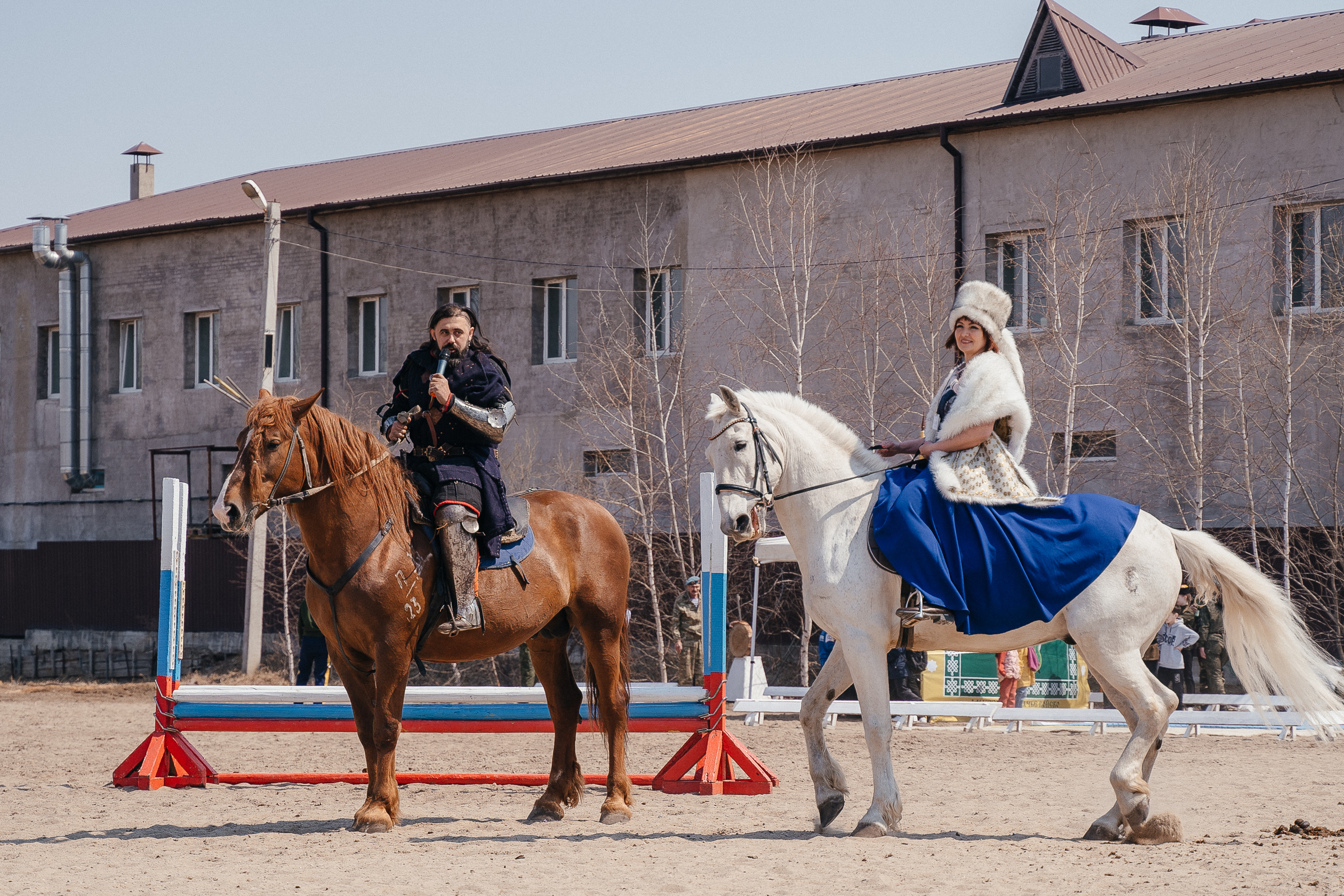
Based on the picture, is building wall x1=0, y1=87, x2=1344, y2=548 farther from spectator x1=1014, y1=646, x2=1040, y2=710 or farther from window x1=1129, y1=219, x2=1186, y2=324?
spectator x1=1014, y1=646, x2=1040, y2=710

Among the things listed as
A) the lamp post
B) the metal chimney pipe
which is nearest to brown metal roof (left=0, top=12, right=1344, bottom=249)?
the metal chimney pipe

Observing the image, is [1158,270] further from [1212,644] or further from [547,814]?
[547,814]

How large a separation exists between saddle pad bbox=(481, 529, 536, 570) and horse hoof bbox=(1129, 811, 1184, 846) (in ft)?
12.0

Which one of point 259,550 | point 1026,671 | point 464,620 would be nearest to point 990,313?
point 464,620

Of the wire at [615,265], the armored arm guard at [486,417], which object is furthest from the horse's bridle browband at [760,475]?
the wire at [615,265]

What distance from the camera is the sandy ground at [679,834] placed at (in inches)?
250

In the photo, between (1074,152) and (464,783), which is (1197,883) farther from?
(1074,152)

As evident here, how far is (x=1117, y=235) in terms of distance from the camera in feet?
66.2

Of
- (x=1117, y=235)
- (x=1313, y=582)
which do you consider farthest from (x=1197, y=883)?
(x=1117, y=235)

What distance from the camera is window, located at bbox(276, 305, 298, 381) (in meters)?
29.5

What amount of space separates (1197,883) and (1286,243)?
48.9ft

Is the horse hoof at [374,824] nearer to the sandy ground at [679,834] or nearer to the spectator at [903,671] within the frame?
the sandy ground at [679,834]

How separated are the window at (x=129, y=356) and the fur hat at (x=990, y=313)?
90.0 feet

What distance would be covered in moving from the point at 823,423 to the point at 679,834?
7.82 ft
